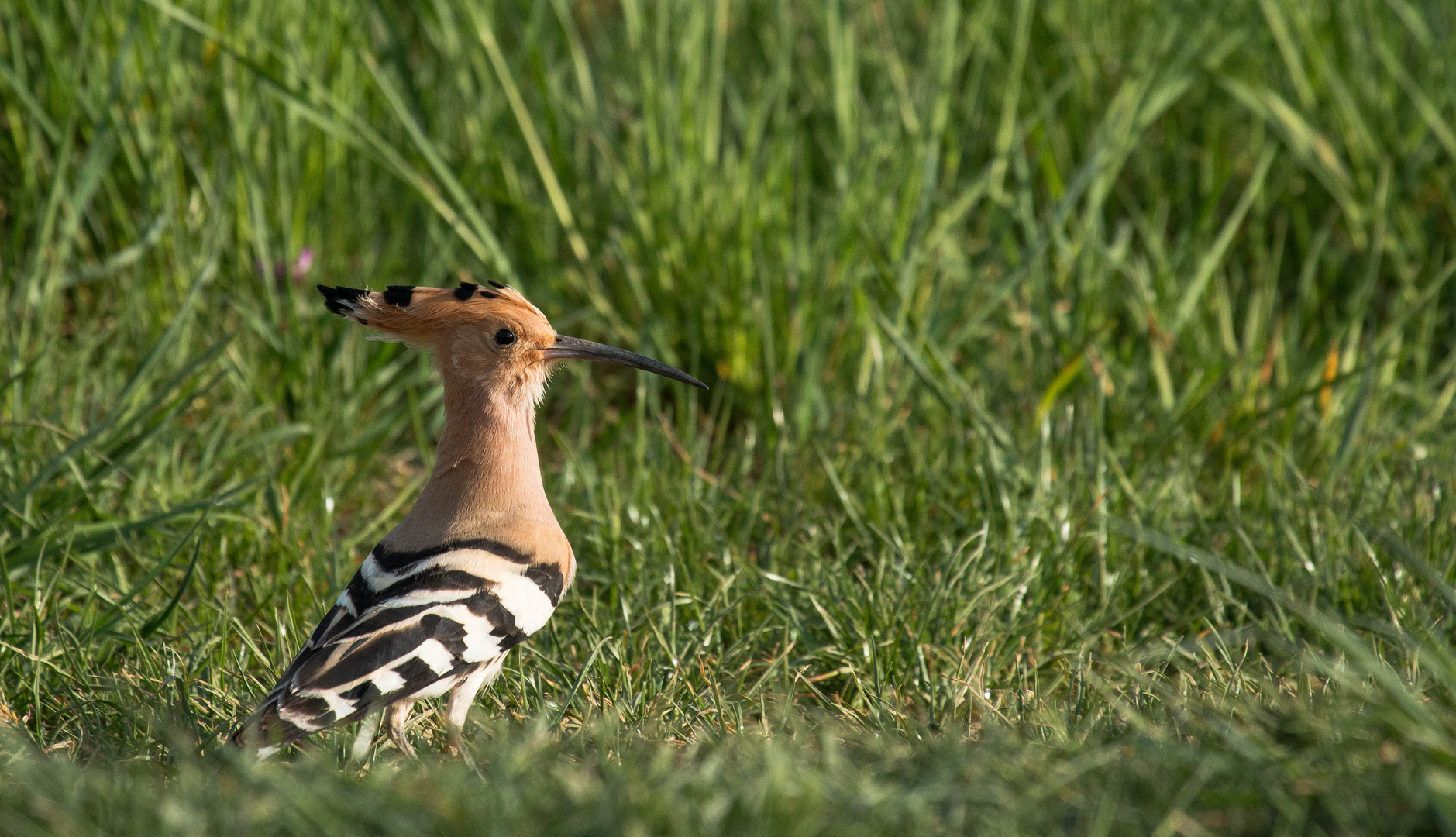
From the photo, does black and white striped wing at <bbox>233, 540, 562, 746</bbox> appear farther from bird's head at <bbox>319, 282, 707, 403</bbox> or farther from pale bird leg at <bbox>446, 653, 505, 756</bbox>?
bird's head at <bbox>319, 282, 707, 403</bbox>

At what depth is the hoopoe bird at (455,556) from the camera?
173 centimetres

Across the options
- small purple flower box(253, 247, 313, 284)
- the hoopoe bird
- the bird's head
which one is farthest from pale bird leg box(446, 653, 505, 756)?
small purple flower box(253, 247, 313, 284)

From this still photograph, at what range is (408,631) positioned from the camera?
1785 mm

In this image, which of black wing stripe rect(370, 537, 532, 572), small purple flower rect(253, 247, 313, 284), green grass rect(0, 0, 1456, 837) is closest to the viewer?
green grass rect(0, 0, 1456, 837)

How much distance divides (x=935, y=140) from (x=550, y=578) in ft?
5.17

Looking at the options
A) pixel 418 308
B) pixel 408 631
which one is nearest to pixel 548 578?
pixel 408 631

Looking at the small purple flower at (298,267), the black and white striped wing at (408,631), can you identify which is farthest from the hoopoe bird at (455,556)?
the small purple flower at (298,267)

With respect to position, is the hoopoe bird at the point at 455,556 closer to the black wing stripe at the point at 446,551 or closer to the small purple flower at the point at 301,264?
the black wing stripe at the point at 446,551

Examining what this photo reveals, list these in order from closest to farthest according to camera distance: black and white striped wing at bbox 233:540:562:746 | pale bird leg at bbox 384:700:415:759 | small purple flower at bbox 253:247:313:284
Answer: black and white striped wing at bbox 233:540:562:746 → pale bird leg at bbox 384:700:415:759 → small purple flower at bbox 253:247:313:284

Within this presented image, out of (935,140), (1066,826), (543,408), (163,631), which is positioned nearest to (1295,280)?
(935,140)

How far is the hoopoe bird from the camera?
1.73m

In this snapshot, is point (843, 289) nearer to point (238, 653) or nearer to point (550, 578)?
point (550, 578)

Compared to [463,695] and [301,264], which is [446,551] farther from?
[301,264]

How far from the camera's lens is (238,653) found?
84.1 inches
